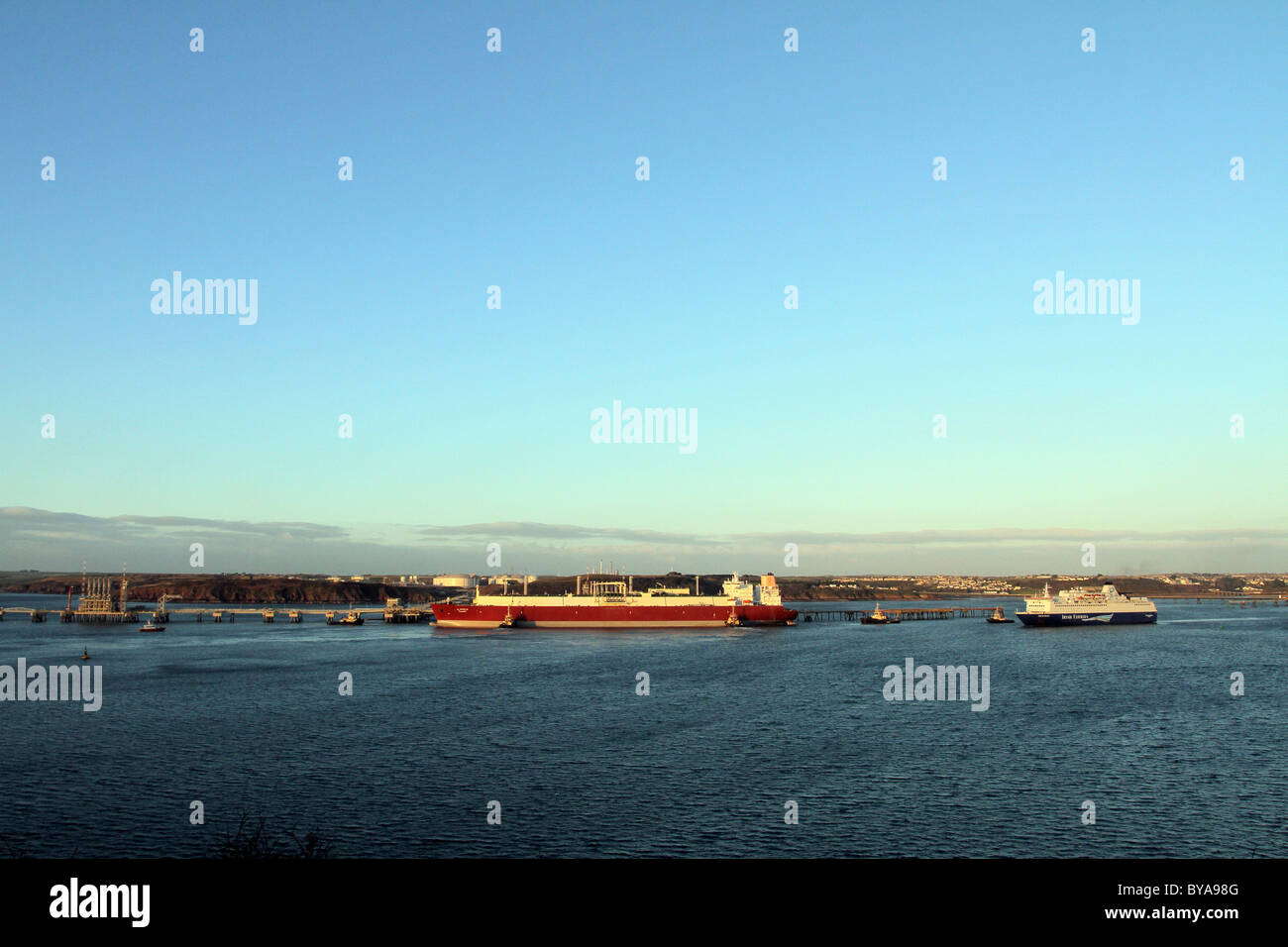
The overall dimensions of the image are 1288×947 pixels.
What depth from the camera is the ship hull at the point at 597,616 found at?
135875 mm

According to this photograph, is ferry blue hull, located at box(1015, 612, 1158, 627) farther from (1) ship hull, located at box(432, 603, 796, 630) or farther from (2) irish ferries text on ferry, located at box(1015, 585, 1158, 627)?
(1) ship hull, located at box(432, 603, 796, 630)

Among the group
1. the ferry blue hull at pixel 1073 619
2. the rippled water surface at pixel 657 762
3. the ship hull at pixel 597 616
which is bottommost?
the ferry blue hull at pixel 1073 619

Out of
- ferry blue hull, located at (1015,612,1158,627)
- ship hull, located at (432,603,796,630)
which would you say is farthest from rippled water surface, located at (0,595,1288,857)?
ferry blue hull, located at (1015,612,1158,627)

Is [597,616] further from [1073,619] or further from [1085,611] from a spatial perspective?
[1085,611]

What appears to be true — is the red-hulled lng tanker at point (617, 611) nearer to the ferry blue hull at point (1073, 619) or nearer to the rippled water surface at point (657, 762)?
the ferry blue hull at point (1073, 619)

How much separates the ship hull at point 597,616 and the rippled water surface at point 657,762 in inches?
2132

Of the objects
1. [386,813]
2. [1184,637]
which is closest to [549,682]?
[386,813]

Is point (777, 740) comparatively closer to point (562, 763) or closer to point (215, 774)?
point (562, 763)

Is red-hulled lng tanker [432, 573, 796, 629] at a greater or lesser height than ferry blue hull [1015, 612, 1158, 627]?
greater

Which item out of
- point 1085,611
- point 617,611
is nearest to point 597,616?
point 617,611

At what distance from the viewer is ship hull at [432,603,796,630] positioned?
5349 inches

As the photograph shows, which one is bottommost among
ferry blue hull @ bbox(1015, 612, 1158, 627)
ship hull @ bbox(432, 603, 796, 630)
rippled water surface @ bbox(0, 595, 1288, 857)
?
ferry blue hull @ bbox(1015, 612, 1158, 627)

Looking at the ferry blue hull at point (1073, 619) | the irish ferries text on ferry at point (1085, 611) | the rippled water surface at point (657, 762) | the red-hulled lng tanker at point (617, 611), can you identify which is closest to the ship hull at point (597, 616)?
the red-hulled lng tanker at point (617, 611)
